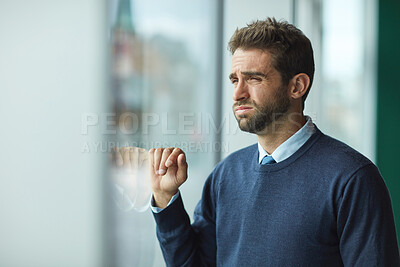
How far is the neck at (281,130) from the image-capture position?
115cm

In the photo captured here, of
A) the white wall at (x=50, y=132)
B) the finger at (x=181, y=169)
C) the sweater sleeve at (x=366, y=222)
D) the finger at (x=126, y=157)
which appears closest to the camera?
the sweater sleeve at (x=366, y=222)

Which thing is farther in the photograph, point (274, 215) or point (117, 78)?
point (117, 78)

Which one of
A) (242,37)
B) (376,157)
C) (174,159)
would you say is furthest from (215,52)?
(376,157)

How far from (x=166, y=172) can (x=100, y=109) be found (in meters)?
0.25

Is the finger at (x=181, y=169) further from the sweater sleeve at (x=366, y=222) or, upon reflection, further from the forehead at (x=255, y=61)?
the sweater sleeve at (x=366, y=222)

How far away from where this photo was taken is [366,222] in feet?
3.21

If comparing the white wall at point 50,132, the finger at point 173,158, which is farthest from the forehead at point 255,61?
the white wall at point 50,132

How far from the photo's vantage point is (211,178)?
50.9 inches

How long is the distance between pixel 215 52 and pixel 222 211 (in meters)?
0.70

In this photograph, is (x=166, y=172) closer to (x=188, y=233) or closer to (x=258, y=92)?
(x=188, y=233)

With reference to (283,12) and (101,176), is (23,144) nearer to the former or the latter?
(101,176)

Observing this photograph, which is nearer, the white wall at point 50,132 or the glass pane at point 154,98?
the white wall at point 50,132

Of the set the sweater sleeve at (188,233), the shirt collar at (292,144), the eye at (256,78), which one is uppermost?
the eye at (256,78)

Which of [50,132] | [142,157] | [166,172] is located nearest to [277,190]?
[166,172]
